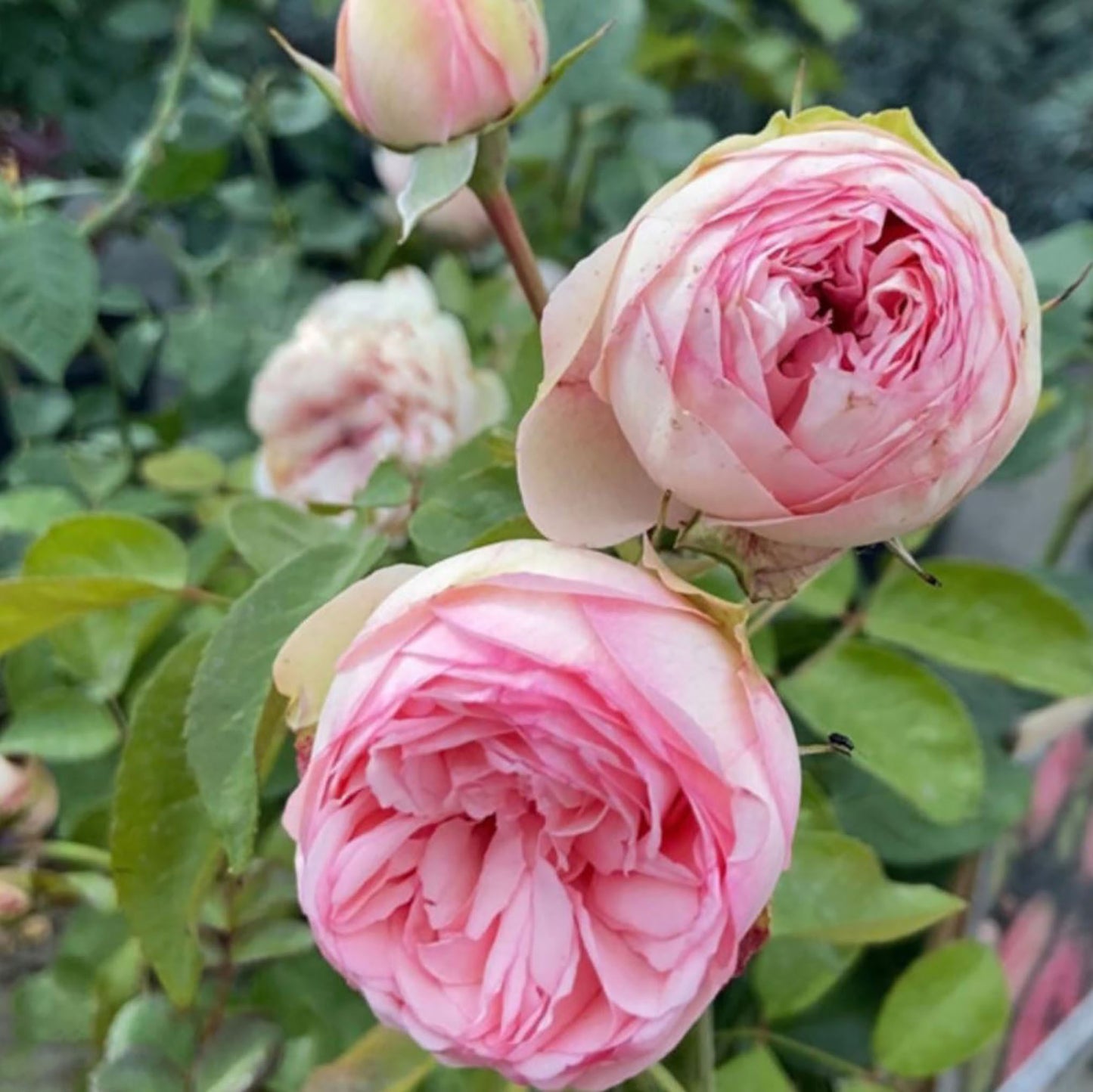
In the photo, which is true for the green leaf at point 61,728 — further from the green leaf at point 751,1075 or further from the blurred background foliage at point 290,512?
the green leaf at point 751,1075

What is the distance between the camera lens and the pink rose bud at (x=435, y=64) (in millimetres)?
236

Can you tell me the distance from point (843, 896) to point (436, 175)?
20 cm

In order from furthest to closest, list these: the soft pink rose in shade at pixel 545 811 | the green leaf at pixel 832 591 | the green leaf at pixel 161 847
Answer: the green leaf at pixel 832 591 < the green leaf at pixel 161 847 < the soft pink rose in shade at pixel 545 811

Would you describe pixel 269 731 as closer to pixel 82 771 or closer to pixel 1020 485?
pixel 82 771

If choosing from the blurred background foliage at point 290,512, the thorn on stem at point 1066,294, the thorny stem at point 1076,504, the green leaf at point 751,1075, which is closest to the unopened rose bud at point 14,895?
the blurred background foliage at point 290,512

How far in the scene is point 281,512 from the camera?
35 cm

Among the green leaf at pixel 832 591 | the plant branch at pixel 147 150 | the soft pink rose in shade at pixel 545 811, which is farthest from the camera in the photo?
the plant branch at pixel 147 150

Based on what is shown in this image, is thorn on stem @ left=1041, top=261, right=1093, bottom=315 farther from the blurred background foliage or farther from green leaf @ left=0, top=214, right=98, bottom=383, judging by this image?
green leaf @ left=0, top=214, right=98, bottom=383

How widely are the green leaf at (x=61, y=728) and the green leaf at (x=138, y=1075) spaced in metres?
0.10

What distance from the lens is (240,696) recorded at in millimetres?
258

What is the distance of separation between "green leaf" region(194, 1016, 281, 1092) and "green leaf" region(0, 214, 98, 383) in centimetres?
24

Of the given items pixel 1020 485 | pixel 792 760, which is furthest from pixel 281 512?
pixel 1020 485

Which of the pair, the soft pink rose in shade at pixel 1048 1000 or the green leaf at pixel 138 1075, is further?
the soft pink rose in shade at pixel 1048 1000

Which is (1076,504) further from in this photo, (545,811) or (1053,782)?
(545,811)
